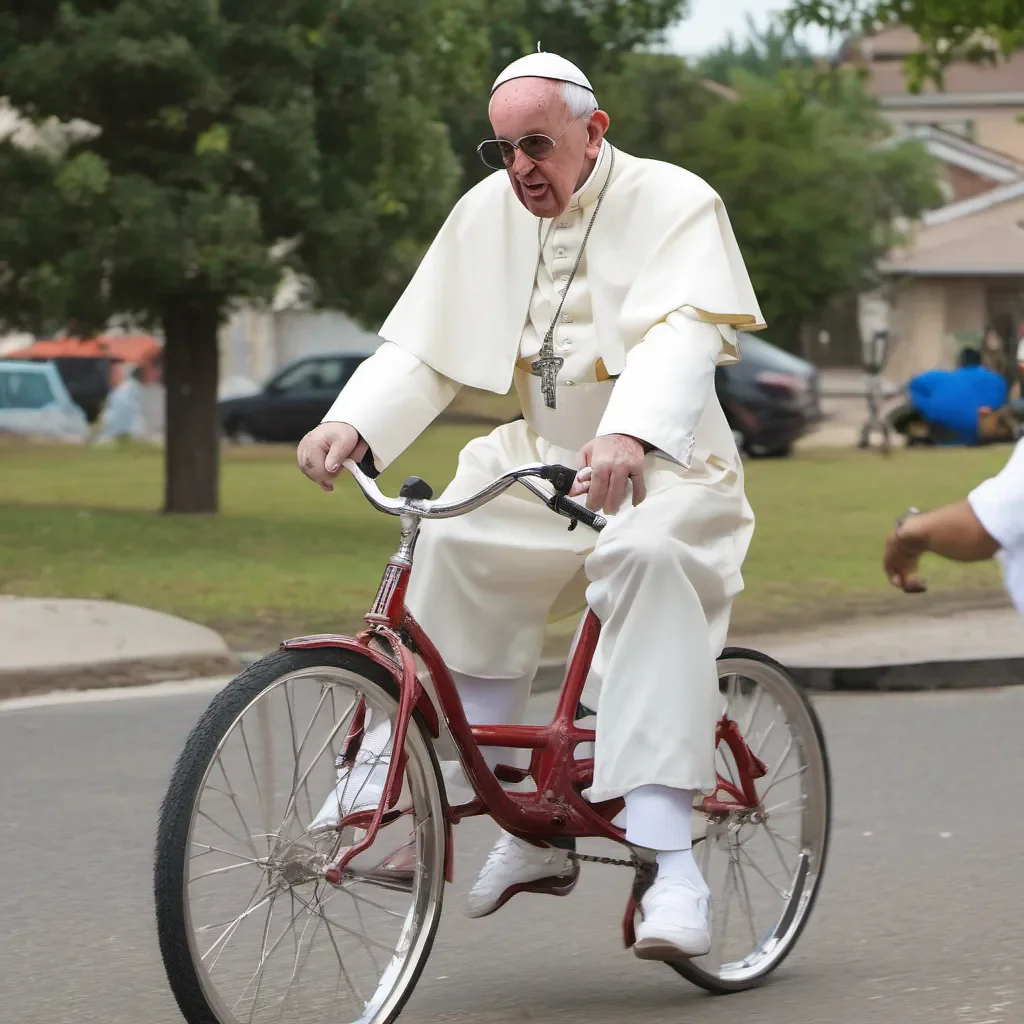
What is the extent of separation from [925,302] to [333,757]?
59.1m

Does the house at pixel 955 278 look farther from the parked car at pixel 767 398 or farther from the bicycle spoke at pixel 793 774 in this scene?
the bicycle spoke at pixel 793 774

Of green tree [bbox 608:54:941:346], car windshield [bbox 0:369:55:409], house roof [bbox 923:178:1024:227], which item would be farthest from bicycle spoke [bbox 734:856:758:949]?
house roof [bbox 923:178:1024:227]

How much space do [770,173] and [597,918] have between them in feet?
132

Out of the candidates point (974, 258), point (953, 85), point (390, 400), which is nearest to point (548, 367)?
point (390, 400)

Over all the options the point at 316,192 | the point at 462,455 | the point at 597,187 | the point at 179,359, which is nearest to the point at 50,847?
the point at 462,455

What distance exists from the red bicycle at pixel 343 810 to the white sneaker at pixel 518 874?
0.15 meters

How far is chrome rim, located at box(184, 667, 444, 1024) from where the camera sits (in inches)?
150

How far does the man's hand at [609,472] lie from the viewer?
4035mm

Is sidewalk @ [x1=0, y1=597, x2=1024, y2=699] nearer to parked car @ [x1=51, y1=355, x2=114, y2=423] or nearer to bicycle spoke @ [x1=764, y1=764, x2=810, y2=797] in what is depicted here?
bicycle spoke @ [x1=764, y1=764, x2=810, y2=797]

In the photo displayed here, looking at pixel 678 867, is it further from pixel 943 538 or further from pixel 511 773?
pixel 943 538

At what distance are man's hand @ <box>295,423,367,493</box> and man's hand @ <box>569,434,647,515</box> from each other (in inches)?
18.6

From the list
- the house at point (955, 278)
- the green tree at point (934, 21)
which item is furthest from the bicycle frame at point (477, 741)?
the house at point (955, 278)

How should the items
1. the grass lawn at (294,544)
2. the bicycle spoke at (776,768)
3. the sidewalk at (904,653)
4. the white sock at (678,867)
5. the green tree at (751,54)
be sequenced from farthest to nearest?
the green tree at (751,54), the grass lawn at (294,544), the sidewalk at (904,653), the bicycle spoke at (776,768), the white sock at (678,867)

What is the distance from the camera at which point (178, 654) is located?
1002cm
